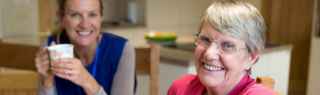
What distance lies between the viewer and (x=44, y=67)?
1.36 m

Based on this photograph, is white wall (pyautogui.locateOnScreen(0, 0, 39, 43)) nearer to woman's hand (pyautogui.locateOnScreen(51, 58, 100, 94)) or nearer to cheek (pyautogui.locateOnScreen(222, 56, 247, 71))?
woman's hand (pyautogui.locateOnScreen(51, 58, 100, 94))

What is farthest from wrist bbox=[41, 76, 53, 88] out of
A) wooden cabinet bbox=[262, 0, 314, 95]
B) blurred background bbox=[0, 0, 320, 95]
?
wooden cabinet bbox=[262, 0, 314, 95]

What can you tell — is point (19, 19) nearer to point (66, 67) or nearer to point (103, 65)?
point (103, 65)

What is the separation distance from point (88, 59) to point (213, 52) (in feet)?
2.22

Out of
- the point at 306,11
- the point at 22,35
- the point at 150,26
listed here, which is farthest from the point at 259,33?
the point at 306,11

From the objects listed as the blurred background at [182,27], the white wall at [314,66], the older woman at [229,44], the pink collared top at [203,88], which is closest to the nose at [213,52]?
the older woman at [229,44]

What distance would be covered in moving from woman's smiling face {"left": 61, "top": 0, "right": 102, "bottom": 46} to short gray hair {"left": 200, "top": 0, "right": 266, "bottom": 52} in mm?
522

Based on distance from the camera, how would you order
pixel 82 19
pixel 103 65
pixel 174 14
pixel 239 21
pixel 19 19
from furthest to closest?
pixel 174 14 → pixel 19 19 → pixel 103 65 → pixel 82 19 → pixel 239 21

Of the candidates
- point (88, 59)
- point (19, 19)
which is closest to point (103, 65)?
point (88, 59)

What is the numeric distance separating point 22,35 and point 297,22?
2.33 metres

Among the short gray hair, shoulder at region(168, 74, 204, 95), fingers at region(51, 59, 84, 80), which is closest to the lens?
the short gray hair

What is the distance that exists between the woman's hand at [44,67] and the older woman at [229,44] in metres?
0.54

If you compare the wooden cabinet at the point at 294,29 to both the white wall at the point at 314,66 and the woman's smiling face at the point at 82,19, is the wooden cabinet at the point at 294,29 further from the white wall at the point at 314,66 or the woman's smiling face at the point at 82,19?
the woman's smiling face at the point at 82,19

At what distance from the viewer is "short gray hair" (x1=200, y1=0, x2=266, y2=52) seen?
0.92m
